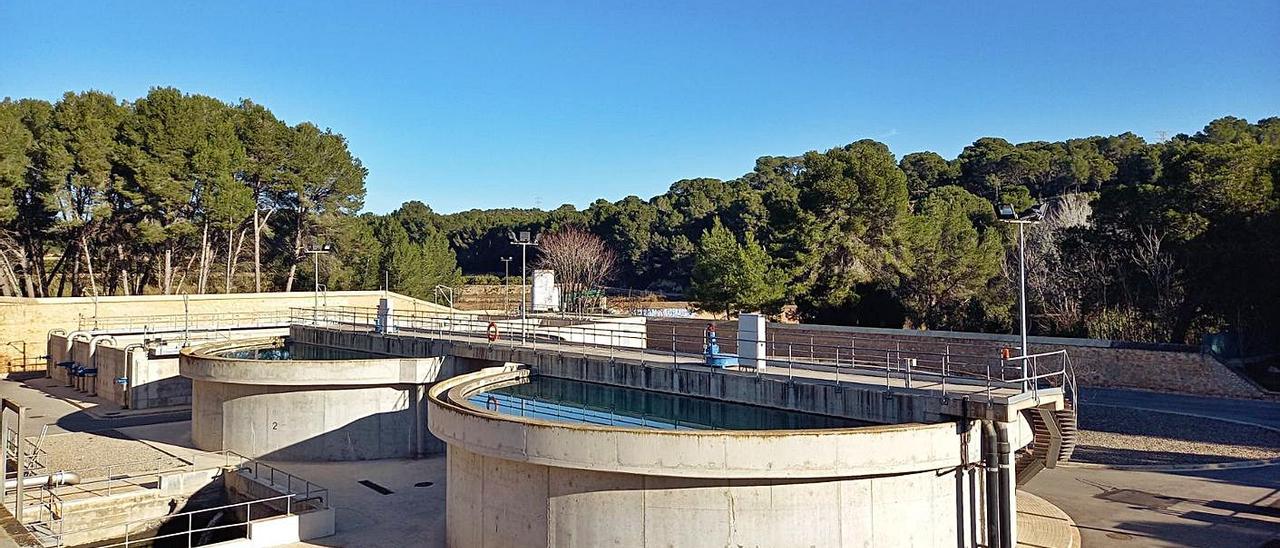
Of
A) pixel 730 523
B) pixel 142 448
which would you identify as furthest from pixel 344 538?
pixel 142 448

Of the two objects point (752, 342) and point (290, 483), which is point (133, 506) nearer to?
point (290, 483)

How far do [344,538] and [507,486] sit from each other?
5133mm

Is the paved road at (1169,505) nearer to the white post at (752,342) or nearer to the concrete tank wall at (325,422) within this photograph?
the white post at (752,342)

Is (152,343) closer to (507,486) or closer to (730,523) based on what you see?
(507,486)

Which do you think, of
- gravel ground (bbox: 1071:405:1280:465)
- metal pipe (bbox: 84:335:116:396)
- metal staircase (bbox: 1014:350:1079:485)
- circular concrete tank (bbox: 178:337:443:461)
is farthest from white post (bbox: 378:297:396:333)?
gravel ground (bbox: 1071:405:1280:465)

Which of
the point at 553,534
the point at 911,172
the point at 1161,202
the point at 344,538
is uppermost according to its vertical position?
the point at 911,172

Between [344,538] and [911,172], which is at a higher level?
[911,172]

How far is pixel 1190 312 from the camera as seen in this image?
3425 cm

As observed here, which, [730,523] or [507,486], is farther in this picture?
[507,486]

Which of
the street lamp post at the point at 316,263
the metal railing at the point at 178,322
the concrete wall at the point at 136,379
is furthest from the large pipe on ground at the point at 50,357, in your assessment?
the street lamp post at the point at 316,263

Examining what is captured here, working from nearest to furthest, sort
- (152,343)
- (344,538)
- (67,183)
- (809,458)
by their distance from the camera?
(809,458) < (344,538) < (152,343) < (67,183)

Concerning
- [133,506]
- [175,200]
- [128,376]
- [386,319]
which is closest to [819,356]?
[386,319]

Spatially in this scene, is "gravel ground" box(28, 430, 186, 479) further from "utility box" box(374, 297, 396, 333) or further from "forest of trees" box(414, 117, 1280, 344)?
"forest of trees" box(414, 117, 1280, 344)

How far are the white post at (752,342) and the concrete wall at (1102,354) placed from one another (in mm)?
8086
